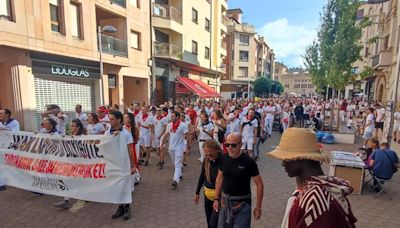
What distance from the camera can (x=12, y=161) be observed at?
18.0ft

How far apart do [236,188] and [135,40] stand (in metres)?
16.6

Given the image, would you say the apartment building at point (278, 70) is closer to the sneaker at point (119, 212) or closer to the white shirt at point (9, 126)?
the white shirt at point (9, 126)

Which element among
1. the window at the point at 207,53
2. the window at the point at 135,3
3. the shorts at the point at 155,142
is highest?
the window at the point at 135,3

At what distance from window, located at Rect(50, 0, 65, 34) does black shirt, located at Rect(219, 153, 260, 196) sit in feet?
40.0

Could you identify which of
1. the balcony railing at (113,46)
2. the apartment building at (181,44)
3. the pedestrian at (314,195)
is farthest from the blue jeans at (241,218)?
the apartment building at (181,44)

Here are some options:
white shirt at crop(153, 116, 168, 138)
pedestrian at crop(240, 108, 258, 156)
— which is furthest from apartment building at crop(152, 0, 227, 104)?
pedestrian at crop(240, 108, 258, 156)

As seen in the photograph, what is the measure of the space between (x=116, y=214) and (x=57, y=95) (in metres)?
10.1

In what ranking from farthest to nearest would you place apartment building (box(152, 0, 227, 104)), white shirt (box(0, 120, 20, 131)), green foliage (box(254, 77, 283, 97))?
green foliage (box(254, 77, 283, 97))
apartment building (box(152, 0, 227, 104))
white shirt (box(0, 120, 20, 131))

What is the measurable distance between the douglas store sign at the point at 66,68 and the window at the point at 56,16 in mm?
1419

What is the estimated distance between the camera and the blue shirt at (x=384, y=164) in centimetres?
557

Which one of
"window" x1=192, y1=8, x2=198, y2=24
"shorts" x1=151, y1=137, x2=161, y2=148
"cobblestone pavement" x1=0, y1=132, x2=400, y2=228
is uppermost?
"window" x1=192, y1=8, x2=198, y2=24

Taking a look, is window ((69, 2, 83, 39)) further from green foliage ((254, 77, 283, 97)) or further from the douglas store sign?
green foliage ((254, 77, 283, 97))

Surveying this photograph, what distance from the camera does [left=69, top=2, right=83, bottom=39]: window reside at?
1262cm

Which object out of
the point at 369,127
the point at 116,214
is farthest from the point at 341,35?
the point at 116,214
